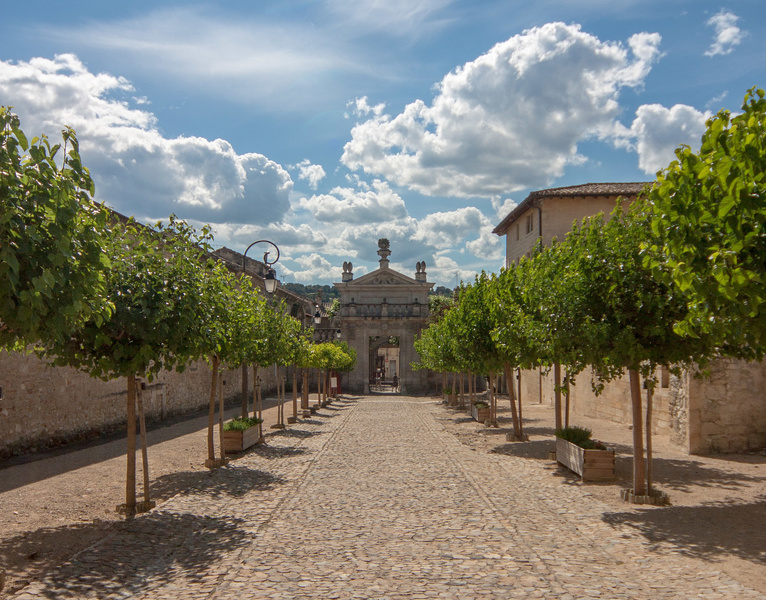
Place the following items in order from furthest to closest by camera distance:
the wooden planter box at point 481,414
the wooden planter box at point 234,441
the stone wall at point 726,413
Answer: the wooden planter box at point 481,414 < the wooden planter box at point 234,441 < the stone wall at point 726,413

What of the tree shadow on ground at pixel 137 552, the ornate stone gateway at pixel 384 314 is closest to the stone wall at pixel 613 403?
the tree shadow on ground at pixel 137 552

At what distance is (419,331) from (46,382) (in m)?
37.5

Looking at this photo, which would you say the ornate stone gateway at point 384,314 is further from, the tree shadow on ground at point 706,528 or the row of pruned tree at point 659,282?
the tree shadow on ground at point 706,528

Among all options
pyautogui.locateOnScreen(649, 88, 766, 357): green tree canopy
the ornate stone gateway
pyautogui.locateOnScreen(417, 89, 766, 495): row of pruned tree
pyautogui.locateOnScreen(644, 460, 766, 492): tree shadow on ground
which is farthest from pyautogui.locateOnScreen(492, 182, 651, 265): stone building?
pyautogui.locateOnScreen(649, 88, 766, 357): green tree canopy

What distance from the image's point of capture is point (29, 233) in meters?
5.10

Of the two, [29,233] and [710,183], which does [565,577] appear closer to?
[710,183]

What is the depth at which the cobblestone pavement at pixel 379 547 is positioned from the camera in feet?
19.7

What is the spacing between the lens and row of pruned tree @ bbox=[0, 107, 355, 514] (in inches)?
208

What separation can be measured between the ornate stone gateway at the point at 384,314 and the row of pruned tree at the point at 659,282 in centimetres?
3133

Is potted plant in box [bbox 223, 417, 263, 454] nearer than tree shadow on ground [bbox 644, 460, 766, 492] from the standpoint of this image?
No

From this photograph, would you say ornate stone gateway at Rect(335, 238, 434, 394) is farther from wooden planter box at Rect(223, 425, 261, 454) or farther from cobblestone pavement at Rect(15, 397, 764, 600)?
cobblestone pavement at Rect(15, 397, 764, 600)

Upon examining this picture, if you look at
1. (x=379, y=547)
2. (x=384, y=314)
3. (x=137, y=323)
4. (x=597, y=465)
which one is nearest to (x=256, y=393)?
(x=597, y=465)

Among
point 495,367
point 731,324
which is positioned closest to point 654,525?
point 731,324

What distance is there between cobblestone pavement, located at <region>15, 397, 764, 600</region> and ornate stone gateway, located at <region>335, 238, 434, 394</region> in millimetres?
39019
